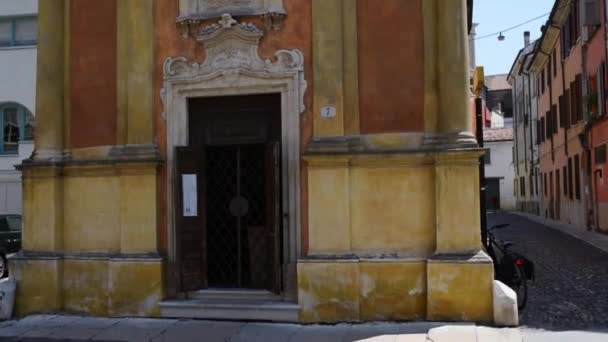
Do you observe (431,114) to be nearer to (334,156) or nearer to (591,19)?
(334,156)

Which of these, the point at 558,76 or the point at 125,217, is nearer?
the point at 125,217

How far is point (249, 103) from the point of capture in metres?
8.99

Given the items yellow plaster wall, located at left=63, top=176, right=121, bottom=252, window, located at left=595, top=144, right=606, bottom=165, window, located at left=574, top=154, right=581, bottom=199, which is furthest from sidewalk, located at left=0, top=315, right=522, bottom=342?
window, located at left=574, top=154, right=581, bottom=199

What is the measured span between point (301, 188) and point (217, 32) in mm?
2372

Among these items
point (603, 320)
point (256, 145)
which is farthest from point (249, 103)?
point (603, 320)

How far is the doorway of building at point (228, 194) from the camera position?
877 cm

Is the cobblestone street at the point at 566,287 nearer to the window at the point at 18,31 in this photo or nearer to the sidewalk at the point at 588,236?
the sidewalk at the point at 588,236

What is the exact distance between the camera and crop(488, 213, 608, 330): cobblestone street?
8156 millimetres

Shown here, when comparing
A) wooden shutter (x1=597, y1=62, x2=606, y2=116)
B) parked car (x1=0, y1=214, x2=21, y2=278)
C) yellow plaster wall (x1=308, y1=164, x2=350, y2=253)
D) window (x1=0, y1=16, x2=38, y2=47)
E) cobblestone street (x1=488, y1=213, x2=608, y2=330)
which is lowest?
cobblestone street (x1=488, y1=213, x2=608, y2=330)

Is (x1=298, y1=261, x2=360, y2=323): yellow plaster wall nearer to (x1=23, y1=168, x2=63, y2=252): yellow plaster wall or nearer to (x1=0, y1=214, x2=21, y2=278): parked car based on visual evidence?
(x1=23, y1=168, x2=63, y2=252): yellow plaster wall

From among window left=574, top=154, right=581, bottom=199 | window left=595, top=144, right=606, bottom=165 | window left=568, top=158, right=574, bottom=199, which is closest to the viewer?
window left=595, top=144, right=606, bottom=165

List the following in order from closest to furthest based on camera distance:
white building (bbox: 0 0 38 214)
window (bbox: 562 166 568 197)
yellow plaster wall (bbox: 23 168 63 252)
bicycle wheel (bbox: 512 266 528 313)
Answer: bicycle wheel (bbox: 512 266 528 313) → yellow plaster wall (bbox: 23 168 63 252) → white building (bbox: 0 0 38 214) → window (bbox: 562 166 568 197)

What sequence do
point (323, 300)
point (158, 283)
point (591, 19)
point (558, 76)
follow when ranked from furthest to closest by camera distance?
point (558, 76) < point (591, 19) < point (158, 283) < point (323, 300)

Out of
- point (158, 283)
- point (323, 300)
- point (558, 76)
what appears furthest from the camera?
point (558, 76)
